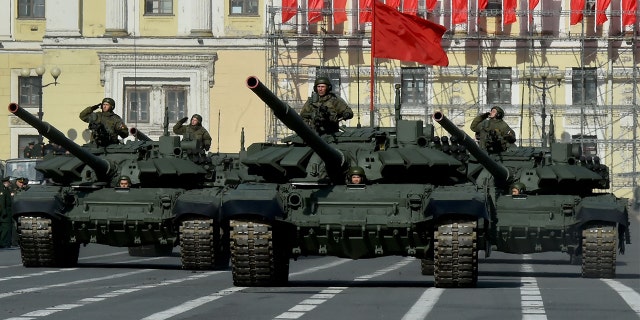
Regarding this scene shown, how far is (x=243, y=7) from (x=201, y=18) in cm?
195

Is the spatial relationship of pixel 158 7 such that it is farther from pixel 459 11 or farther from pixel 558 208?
pixel 558 208

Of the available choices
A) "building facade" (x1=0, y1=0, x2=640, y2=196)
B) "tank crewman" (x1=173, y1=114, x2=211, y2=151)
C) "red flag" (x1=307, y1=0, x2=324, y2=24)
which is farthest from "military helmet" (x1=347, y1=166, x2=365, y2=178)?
"red flag" (x1=307, y1=0, x2=324, y2=24)

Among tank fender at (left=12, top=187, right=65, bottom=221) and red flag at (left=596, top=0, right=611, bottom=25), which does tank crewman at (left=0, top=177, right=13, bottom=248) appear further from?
red flag at (left=596, top=0, right=611, bottom=25)

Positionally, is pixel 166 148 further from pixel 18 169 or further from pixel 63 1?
pixel 63 1

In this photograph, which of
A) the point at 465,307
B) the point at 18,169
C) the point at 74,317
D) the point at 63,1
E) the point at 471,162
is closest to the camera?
the point at 74,317

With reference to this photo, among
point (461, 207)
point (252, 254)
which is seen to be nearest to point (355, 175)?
point (461, 207)

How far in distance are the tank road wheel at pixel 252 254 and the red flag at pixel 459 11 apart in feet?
184

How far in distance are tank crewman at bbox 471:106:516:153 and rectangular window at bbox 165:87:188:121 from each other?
161 ft

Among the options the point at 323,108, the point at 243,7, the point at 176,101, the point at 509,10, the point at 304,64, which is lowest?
the point at 323,108

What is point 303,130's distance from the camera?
86.0ft

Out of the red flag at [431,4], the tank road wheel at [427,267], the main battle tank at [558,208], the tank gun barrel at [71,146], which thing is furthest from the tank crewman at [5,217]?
the red flag at [431,4]

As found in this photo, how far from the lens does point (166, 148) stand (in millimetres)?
35906

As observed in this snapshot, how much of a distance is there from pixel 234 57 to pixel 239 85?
1.28 meters

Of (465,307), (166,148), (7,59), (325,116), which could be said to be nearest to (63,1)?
(7,59)
